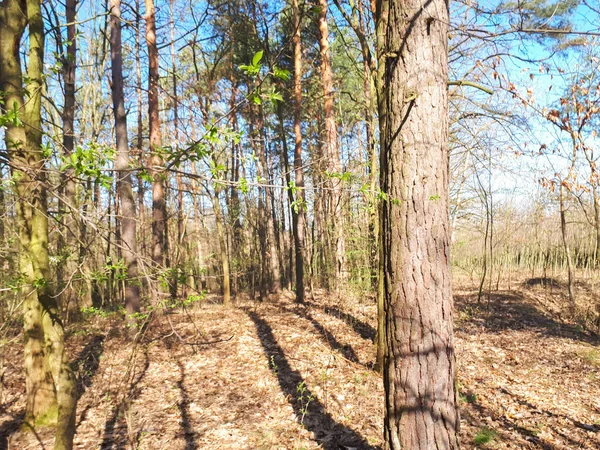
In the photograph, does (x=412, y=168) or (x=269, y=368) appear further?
(x=269, y=368)

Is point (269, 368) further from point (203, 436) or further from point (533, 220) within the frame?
point (533, 220)

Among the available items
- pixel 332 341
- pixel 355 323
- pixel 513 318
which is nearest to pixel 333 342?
pixel 332 341

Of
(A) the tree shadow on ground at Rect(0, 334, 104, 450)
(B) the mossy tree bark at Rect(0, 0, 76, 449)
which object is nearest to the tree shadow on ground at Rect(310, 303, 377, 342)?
(A) the tree shadow on ground at Rect(0, 334, 104, 450)

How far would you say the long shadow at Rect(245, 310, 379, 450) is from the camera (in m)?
4.07

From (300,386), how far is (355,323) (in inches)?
130

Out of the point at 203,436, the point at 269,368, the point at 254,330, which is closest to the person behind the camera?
the point at 203,436

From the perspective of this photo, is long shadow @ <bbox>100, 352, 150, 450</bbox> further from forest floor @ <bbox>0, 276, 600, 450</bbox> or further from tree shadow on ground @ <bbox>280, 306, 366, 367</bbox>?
tree shadow on ground @ <bbox>280, 306, 366, 367</bbox>

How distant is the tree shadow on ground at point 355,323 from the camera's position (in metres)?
7.41

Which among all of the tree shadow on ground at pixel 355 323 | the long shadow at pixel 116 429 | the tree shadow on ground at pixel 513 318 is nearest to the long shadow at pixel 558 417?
the tree shadow on ground at pixel 355 323

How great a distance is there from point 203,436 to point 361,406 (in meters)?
2.02

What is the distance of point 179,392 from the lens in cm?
569

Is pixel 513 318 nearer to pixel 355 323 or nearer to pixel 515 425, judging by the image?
pixel 355 323

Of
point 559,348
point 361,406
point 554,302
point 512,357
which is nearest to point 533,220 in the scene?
point 554,302

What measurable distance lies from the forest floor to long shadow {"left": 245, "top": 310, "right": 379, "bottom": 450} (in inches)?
0.8
